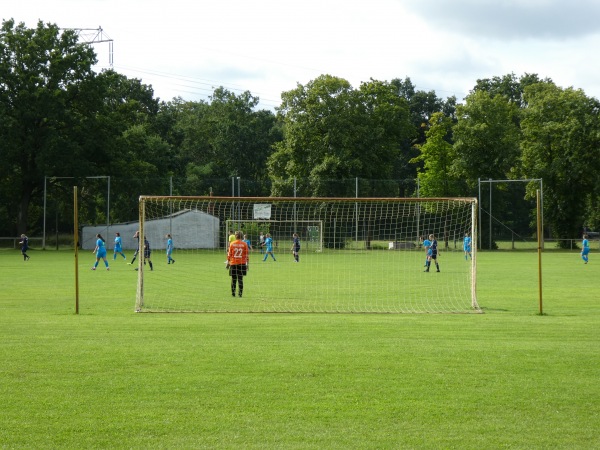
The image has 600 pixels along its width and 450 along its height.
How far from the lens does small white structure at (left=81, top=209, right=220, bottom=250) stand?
46031 mm

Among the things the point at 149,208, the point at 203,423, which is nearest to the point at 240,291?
the point at 203,423

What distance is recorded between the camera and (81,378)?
855 cm

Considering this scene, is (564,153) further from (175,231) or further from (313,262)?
(175,231)

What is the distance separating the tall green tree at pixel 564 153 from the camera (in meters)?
59.4

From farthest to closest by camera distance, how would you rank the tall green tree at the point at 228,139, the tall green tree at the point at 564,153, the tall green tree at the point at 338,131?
1. the tall green tree at the point at 228,139
2. the tall green tree at the point at 338,131
3. the tall green tree at the point at 564,153

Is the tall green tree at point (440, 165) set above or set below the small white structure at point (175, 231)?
above

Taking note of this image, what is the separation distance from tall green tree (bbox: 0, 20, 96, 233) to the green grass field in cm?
4197

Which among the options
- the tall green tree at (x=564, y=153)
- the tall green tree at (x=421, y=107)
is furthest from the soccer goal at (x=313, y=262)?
the tall green tree at (x=421, y=107)

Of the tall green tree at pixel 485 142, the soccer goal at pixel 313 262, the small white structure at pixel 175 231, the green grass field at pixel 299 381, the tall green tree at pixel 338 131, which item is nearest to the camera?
the green grass field at pixel 299 381

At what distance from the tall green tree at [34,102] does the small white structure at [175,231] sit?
639 cm

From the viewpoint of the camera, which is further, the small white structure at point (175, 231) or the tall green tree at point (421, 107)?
the tall green tree at point (421, 107)

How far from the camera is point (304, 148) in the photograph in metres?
64.0

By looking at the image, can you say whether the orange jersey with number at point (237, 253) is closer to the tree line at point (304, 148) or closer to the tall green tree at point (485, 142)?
the tree line at point (304, 148)

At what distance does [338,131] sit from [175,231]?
19714mm
